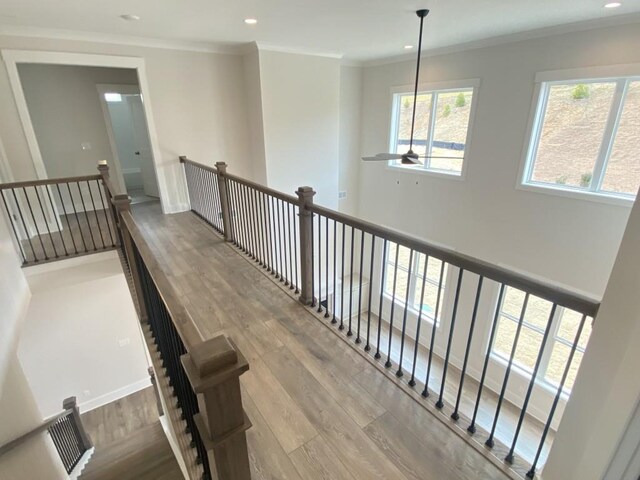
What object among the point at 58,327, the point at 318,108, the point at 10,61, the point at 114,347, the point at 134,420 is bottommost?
the point at 134,420

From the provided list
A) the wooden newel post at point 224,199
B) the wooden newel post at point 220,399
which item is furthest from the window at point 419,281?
the wooden newel post at point 220,399

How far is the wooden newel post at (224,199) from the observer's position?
4.01 m

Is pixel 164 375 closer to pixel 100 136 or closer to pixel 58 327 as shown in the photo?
pixel 58 327

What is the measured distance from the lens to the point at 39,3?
2986mm

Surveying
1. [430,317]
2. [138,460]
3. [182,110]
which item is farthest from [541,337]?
[182,110]

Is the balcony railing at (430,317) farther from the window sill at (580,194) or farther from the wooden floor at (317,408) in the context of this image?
the window sill at (580,194)

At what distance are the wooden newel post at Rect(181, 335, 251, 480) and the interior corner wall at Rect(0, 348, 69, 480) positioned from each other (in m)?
2.95

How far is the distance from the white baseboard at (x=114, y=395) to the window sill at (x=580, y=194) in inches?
268

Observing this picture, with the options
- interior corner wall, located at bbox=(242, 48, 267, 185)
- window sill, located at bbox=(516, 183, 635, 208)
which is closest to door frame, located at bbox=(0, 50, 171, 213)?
interior corner wall, located at bbox=(242, 48, 267, 185)

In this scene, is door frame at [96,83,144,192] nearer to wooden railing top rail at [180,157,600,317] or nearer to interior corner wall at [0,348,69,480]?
interior corner wall at [0,348,69,480]

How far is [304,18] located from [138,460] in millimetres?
5076

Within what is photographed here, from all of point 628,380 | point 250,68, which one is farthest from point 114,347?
point 628,380

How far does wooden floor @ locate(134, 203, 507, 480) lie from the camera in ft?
5.19

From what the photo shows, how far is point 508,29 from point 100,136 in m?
6.41
